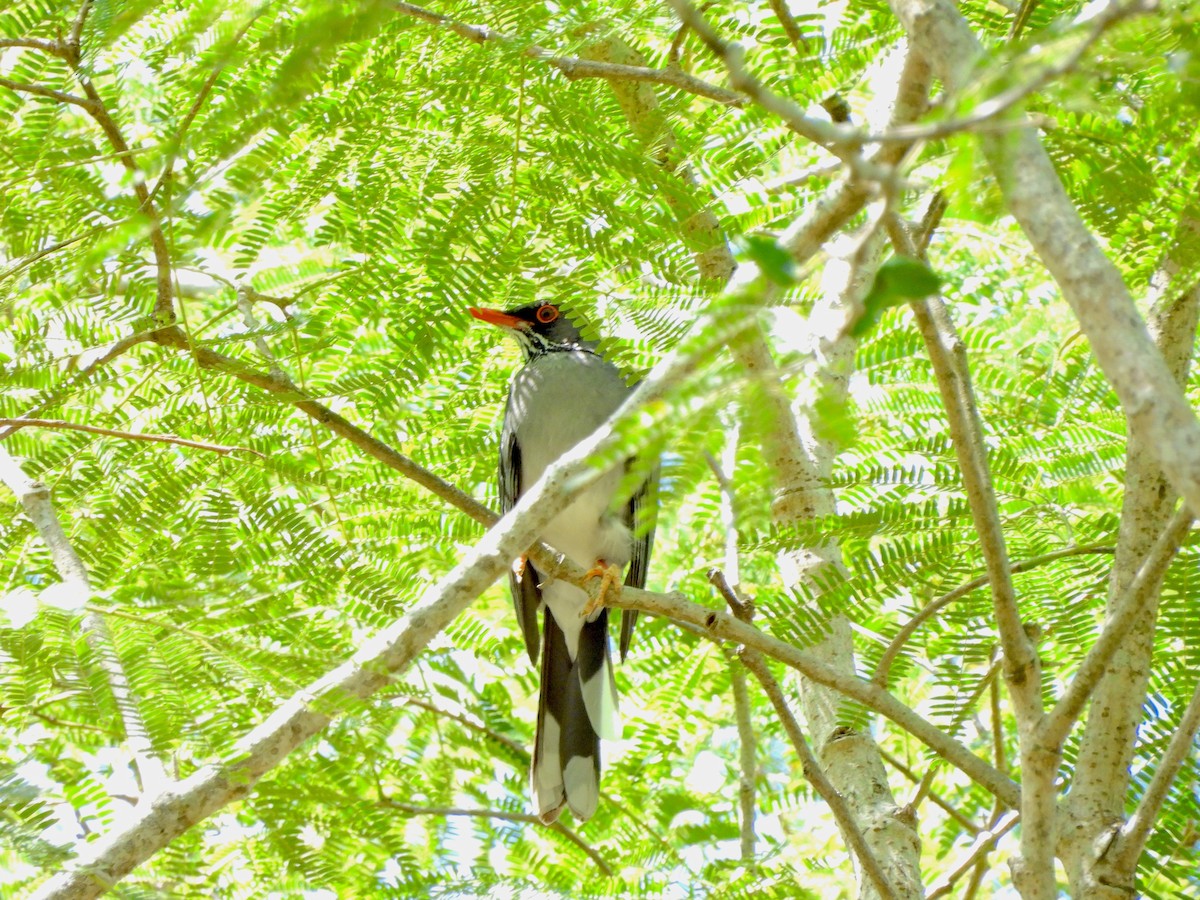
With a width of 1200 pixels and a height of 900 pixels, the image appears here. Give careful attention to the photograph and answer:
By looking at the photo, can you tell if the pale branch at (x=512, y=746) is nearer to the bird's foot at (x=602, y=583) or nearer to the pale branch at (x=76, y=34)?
the bird's foot at (x=602, y=583)

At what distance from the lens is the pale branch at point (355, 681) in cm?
228

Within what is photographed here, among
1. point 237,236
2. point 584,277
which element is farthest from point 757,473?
point 237,236

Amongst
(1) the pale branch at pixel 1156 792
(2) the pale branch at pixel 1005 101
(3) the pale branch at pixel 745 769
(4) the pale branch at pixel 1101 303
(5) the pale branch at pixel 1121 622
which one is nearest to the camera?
(2) the pale branch at pixel 1005 101

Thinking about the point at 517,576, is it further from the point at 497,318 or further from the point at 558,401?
the point at 497,318

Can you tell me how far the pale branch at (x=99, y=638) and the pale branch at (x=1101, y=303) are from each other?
2151 millimetres

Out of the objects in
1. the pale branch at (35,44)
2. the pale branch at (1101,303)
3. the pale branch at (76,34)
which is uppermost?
the pale branch at (76,34)

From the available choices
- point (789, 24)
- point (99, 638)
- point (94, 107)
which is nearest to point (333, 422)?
point (99, 638)

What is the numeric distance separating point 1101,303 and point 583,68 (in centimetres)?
238

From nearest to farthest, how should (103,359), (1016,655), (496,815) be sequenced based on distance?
(1016,655)
(103,359)
(496,815)

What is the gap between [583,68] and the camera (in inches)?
143

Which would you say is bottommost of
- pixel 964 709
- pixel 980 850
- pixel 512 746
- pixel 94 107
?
pixel 512 746

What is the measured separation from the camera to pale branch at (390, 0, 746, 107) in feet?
11.1

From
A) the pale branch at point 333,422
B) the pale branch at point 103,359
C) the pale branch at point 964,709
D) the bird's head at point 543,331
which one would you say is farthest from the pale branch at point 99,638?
the bird's head at point 543,331

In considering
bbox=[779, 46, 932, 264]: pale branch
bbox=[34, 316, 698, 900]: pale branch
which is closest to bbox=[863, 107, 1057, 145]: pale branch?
bbox=[779, 46, 932, 264]: pale branch
